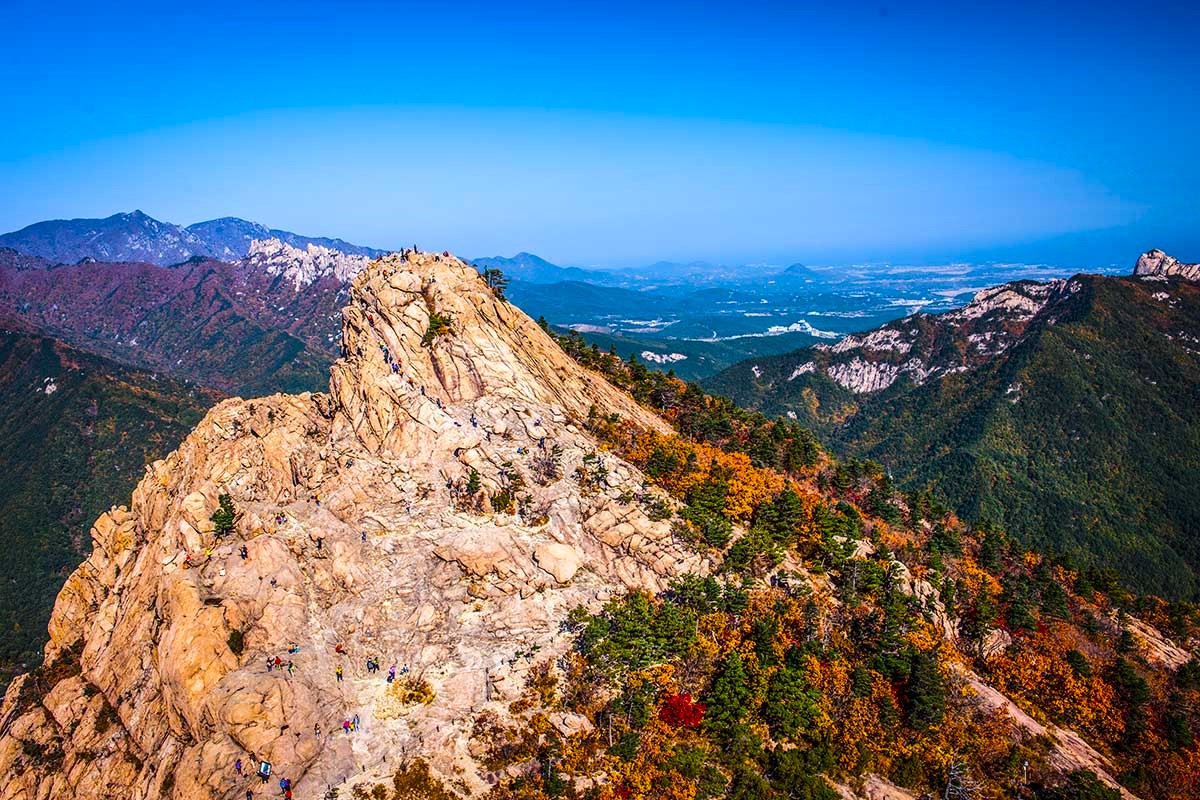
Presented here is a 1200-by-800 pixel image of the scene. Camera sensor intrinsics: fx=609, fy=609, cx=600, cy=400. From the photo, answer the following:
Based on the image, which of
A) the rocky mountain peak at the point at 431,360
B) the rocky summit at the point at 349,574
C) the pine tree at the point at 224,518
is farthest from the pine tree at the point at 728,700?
the pine tree at the point at 224,518

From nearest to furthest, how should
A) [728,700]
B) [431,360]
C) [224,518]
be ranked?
[728,700]
[224,518]
[431,360]

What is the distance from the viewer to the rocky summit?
47.1 m

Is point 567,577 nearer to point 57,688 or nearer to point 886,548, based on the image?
point 886,548

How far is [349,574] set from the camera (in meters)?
56.7

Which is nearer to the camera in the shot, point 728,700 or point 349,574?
point 728,700

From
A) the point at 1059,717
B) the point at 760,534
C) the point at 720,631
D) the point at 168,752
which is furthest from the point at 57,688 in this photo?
the point at 1059,717

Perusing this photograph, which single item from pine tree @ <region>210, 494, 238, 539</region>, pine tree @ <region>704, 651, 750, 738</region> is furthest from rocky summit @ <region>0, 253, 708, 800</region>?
pine tree @ <region>704, 651, 750, 738</region>

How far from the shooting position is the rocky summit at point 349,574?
4706cm

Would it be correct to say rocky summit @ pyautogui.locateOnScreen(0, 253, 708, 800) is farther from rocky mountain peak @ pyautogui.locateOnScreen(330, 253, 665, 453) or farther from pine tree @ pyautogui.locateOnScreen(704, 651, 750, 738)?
pine tree @ pyautogui.locateOnScreen(704, 651, 750, 738)

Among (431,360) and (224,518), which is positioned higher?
(431,360)

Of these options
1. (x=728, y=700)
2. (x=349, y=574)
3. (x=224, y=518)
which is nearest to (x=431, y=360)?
(x=349, y=574)

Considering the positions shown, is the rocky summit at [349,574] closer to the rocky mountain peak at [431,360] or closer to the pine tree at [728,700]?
the rocky mountain peak at [431,360]

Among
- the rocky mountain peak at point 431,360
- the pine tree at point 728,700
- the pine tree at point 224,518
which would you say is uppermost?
the rocky mountain peak at point 431,360

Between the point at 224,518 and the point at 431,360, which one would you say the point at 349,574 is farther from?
the point at 431,360
